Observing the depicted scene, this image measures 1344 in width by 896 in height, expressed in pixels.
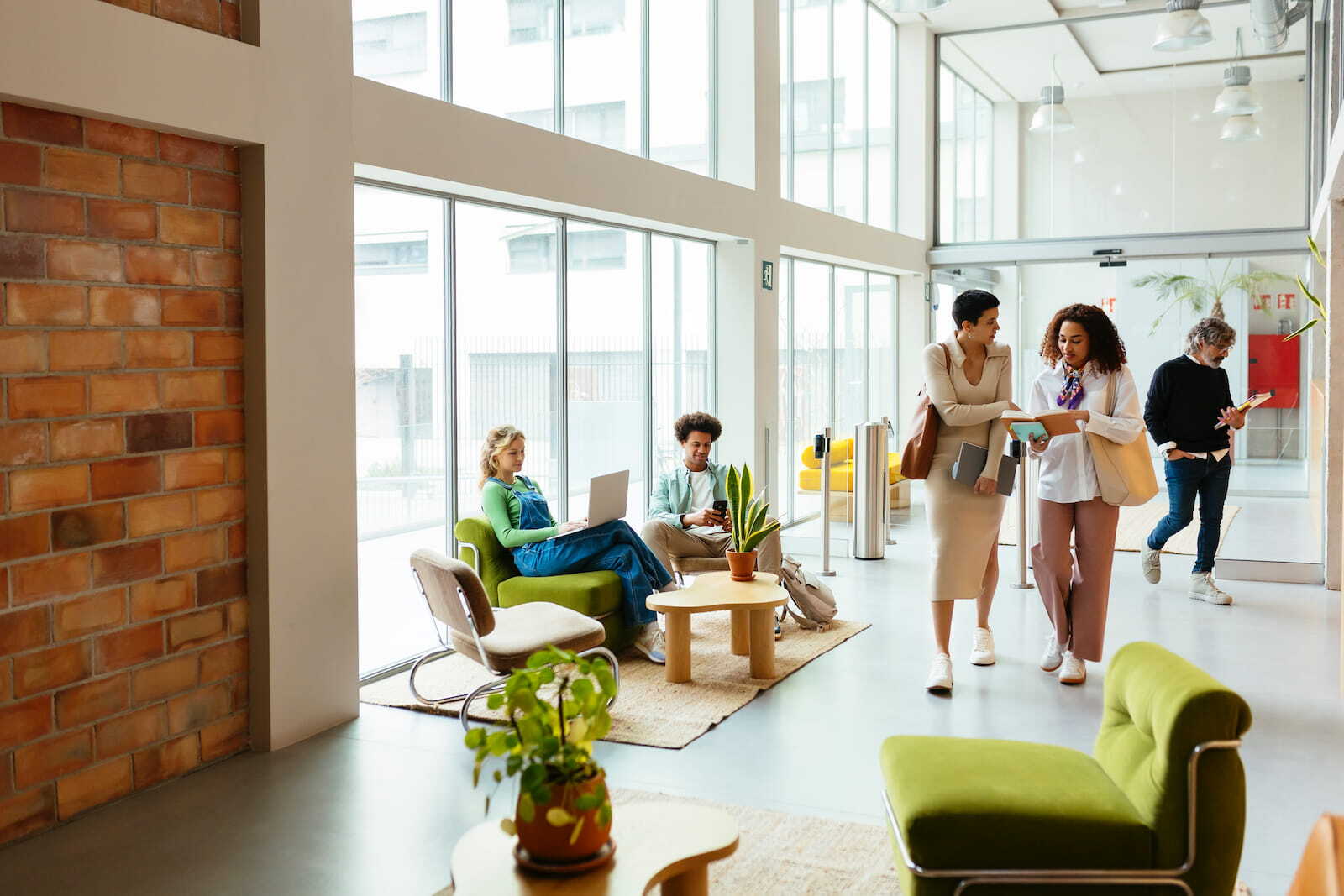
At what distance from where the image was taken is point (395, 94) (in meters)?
5.26

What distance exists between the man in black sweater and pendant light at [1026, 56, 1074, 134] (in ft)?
19.0

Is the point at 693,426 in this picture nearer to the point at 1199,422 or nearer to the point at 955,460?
the point at 955,460

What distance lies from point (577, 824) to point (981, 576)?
3.26m

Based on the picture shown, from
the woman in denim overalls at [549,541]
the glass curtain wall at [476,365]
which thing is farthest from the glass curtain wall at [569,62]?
the woman in denim overalls at [549,541]

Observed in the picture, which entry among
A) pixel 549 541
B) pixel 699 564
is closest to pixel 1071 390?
pixel 699 564

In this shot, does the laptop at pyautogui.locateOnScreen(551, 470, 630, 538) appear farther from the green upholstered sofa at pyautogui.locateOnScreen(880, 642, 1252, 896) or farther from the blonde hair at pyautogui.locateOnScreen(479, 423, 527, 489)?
the green upholstered sofa at pyautogui.locateOnScreen(880, 642, 1252, 896)

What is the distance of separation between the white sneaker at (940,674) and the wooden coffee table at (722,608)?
2.31ft

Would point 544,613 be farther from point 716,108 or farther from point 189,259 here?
point 716,108

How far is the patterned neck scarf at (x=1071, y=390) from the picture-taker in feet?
A: 17.0

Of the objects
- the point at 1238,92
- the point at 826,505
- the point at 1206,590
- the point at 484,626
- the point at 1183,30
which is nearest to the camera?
the point at 484,626

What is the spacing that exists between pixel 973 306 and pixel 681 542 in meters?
2.11

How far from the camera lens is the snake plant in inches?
222

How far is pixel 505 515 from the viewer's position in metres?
5.54

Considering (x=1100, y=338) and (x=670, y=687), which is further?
(x=670, y=687)
